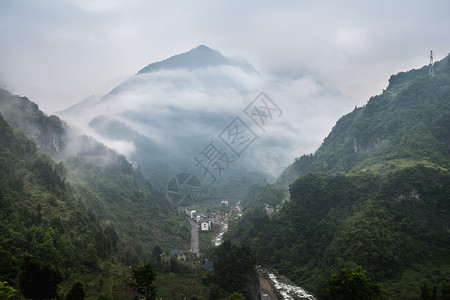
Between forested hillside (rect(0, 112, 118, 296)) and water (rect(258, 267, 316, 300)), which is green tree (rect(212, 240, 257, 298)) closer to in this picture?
water (rect(258, 267, 316, 300))

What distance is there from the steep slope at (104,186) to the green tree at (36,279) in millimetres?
30361

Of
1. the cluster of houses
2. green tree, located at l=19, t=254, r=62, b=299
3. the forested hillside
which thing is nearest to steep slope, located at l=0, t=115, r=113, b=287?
the forested hillside

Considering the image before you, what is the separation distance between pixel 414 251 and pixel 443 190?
12.2 metres

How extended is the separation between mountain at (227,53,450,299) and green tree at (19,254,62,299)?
1518 inches

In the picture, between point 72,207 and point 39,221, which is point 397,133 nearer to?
point 72,207

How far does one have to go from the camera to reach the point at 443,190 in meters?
54.9

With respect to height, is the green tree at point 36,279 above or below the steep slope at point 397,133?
below

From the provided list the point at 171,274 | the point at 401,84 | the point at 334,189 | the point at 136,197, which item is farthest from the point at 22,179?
the point at 401,84

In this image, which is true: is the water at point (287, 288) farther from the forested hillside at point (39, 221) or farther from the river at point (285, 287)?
the forested hillside at point (39, 221)

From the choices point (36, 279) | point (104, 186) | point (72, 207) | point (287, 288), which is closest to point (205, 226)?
point (104, 186)

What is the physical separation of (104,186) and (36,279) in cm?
6502

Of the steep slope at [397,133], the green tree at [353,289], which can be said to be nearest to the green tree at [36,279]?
the green tree at [353,289]

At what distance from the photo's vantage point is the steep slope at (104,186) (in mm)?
70062

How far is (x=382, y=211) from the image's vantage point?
185ft
